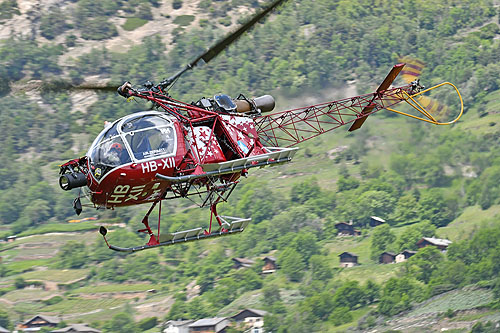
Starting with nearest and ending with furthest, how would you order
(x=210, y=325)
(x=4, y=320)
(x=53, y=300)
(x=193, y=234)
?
1. (x=193, y=234)
2. (x=210, y=325)
3. (x=4, y=320)
4. (x=53, y=300)

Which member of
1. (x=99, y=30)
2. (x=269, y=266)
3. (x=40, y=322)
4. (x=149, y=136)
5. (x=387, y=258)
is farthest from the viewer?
(x=99, y=30)

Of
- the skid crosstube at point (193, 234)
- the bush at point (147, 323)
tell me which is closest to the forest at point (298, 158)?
the bush at point (147, 323)

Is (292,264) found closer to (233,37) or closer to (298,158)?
(298,158)

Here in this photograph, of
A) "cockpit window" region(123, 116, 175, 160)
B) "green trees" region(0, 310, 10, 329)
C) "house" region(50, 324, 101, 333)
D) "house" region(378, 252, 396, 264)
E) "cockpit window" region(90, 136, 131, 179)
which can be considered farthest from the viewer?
"house" region(378, 252, 396, 264)

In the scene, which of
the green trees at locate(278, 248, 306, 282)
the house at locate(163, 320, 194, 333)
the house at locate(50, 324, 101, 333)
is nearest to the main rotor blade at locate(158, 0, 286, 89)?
the house at locate(50, 324, 101, 333)

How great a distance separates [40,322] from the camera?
75125 mm

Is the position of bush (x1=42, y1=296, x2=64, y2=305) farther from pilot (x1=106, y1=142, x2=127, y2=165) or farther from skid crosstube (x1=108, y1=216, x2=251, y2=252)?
pilot (x1=106, y1=142, x2=127, y2=165)

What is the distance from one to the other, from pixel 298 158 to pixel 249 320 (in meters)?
24.0

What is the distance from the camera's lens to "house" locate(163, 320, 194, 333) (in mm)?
74875

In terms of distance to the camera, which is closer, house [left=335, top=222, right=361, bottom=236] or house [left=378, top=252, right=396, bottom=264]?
house [left=378, top=252, right=396, bottom=264]

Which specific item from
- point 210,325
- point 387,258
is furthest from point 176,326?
point 387,258

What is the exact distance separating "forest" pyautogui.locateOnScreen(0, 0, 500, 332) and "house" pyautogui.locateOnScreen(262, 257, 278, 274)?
74 centimetres

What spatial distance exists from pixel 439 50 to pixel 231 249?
51.1 m

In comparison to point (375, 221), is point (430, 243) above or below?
below
